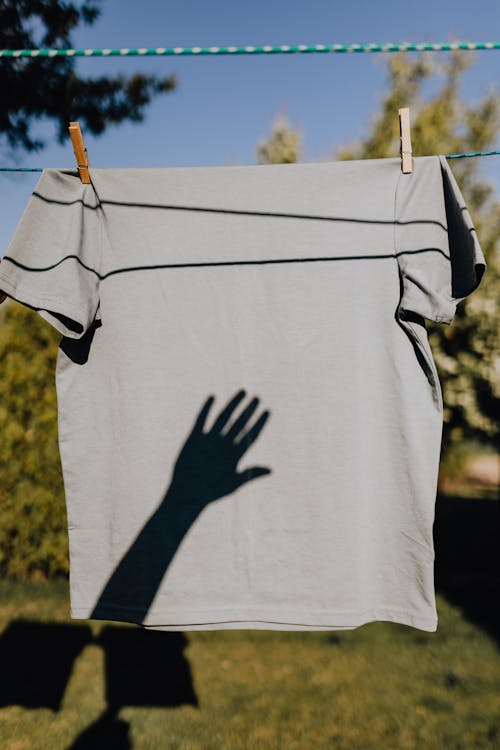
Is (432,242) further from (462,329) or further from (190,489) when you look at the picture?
(462,329)

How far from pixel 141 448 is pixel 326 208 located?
3.22 ft

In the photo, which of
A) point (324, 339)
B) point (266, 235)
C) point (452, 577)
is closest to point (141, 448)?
point (324, 339)

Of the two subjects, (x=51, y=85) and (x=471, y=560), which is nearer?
(x=51, y=85)

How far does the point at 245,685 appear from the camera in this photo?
297 centimetres

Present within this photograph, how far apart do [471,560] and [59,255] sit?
496 centimetres

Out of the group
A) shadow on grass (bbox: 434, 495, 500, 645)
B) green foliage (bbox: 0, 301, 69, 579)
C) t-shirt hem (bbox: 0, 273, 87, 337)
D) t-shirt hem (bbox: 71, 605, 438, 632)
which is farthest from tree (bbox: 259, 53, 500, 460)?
t-shirt hem (bbox: 0, 273, 87, 337)

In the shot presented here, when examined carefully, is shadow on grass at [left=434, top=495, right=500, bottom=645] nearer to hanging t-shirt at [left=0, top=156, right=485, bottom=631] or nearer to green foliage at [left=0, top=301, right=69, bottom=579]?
hanging t-shirt at [left=0, top=156, right=485, bottom=631]

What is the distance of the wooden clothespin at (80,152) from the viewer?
1575 mm

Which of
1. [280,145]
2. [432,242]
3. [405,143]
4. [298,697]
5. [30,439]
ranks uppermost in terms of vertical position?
[280,145]

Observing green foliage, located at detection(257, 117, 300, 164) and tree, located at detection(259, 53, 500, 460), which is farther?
green foliage, located at detection(257, 117, 300, 164)

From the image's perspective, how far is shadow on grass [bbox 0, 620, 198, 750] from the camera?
8.86ft

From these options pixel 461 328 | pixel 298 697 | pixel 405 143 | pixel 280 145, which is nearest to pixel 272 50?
pixel 405 143

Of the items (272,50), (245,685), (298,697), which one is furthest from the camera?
(245,685)

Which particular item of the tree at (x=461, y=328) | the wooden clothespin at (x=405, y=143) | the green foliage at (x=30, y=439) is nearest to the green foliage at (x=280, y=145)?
the tree at (x=461, y=328)
